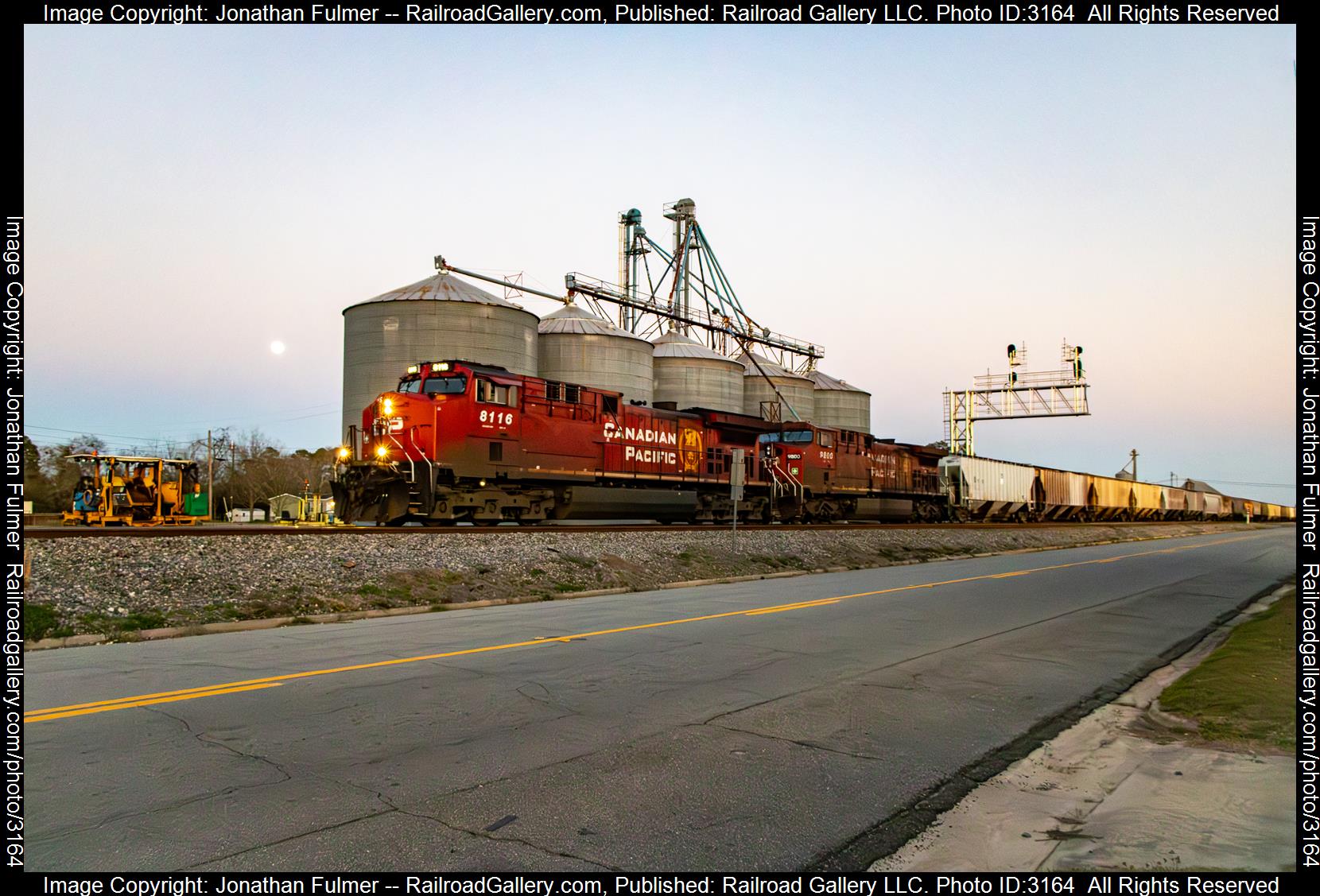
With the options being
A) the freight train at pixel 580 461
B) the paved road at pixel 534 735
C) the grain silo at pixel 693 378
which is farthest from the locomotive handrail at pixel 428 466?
the grain silo at pixel 693 378

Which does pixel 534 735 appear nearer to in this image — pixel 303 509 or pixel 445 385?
pixel 445 385

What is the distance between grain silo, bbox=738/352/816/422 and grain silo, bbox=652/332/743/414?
4.72 meters

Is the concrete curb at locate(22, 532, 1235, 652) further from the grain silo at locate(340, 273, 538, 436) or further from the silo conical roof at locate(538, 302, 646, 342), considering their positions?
the silo conical roof at locate(538, 302, 646, 342)

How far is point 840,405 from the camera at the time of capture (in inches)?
3002

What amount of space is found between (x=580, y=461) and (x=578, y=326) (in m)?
30.9

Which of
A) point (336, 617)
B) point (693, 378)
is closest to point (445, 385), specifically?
point (336, 617)

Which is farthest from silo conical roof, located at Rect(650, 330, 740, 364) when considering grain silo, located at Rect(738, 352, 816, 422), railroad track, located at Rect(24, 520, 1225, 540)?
railroad track, located at Rect(24, 520, 1225, 540)

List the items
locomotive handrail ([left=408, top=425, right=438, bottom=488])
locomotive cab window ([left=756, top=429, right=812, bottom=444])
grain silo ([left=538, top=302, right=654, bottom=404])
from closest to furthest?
locomotive handrail ([left=408, top=425, right=438, bottom=488]) < locomotive cab window ([left=756, top=429, right=812, bottom=444]) < grain silo ([left=538, top=302, right=654, bottom=404])

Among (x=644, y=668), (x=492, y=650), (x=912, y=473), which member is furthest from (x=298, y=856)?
(x=912, y=473)

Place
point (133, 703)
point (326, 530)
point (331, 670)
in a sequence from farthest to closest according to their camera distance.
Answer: point (326, 530), point (331, 670), point (133, 703)

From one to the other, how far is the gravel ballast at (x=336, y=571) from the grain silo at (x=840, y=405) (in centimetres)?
5221

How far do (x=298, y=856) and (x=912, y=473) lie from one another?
4346 cm

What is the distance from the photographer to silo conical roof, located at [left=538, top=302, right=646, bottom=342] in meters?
54.9
